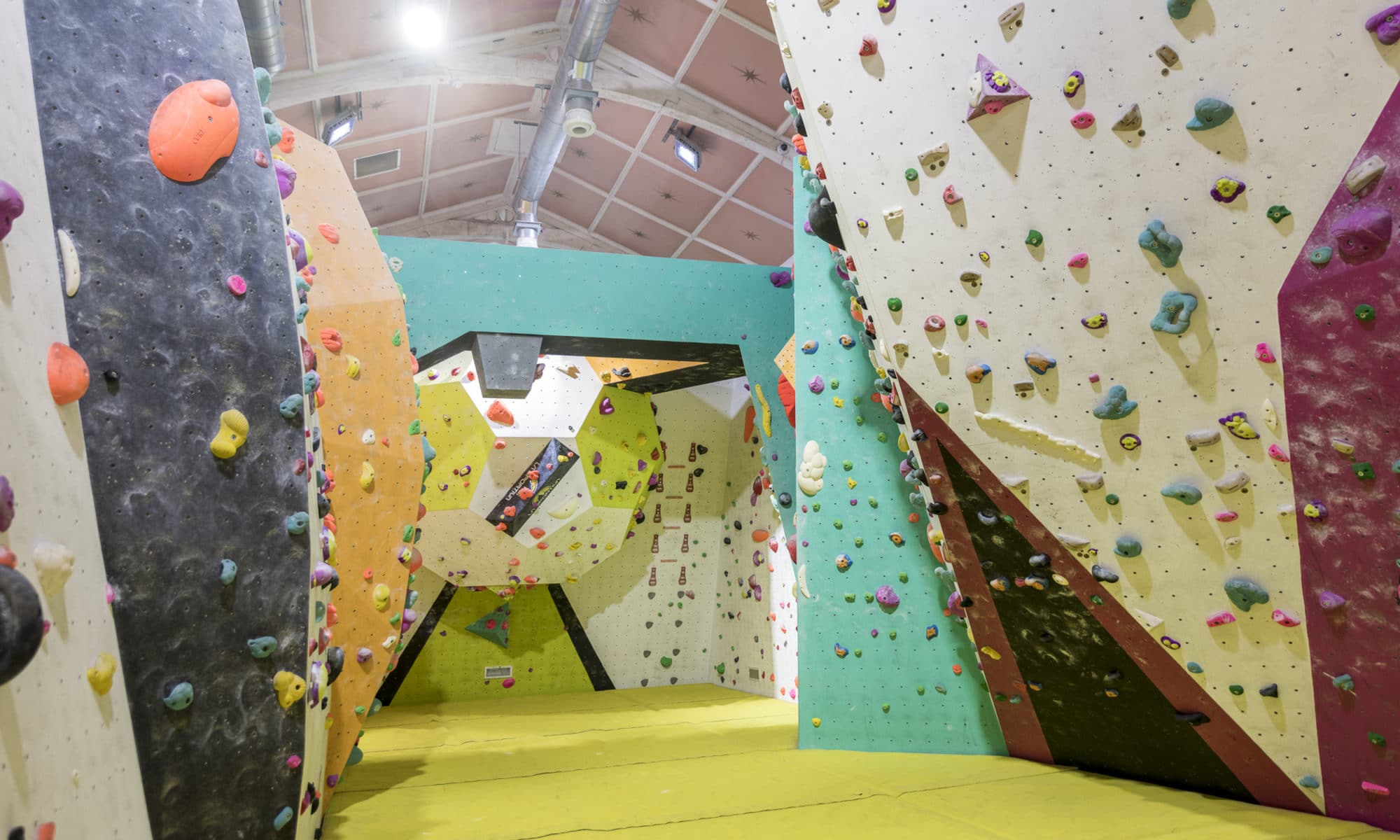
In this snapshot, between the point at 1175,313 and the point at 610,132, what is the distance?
6157mm

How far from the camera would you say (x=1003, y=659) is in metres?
3.56

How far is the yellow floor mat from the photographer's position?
279 cm

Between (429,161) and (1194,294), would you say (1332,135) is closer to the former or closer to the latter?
(1194,294)

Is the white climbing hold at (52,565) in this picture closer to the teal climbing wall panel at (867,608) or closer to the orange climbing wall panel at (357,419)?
the orange climbing wall panel at (357,419)

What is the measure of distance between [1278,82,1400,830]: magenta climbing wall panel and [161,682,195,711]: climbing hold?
2.82 metres

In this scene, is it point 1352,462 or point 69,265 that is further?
point 1352,462

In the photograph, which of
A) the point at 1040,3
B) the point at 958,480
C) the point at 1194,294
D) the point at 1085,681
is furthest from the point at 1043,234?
the point at 1085,681

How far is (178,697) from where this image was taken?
1.76 m

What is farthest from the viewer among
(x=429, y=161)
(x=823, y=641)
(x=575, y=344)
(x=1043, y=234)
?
(x=429, y=161)

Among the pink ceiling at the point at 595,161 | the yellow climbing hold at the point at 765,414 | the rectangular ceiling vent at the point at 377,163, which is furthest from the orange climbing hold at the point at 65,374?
the pink ceiling at the point at 595,161

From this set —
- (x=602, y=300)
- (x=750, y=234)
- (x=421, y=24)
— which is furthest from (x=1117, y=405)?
(x=750, y=234)

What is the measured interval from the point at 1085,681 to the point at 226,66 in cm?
343

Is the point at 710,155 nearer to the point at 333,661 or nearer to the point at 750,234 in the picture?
the point at 750,234

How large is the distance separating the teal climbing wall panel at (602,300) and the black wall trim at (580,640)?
2.85m
